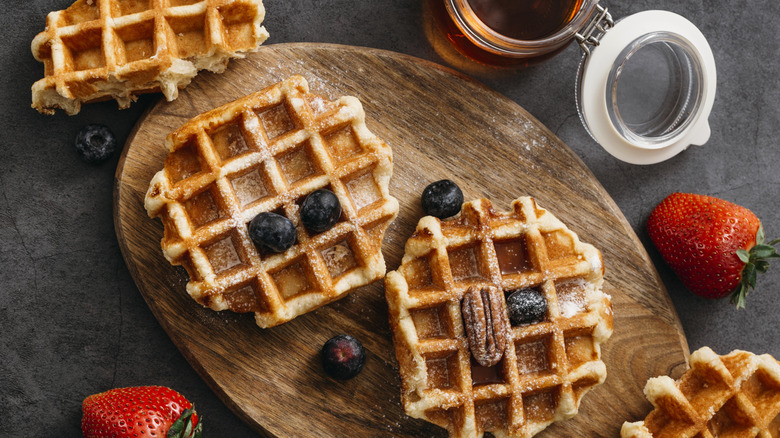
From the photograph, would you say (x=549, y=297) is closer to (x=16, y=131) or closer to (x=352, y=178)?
(x=352, y=178)

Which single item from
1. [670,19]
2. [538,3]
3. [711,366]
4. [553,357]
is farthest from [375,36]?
[711,366]

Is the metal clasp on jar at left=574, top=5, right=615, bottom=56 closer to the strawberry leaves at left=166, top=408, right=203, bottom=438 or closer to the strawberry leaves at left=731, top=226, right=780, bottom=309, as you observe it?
the strawberry leaves at left=731, top=226, right=780, bottom=309

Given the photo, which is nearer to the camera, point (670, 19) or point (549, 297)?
point (549, 297)

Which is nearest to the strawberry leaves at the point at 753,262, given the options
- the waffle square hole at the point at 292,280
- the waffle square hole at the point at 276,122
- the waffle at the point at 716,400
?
the waffle at the point at 716,400

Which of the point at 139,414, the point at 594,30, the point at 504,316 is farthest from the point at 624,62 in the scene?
the point at 139,414

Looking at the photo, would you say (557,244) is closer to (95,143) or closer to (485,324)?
(485,324)

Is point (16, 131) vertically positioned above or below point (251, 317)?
above
